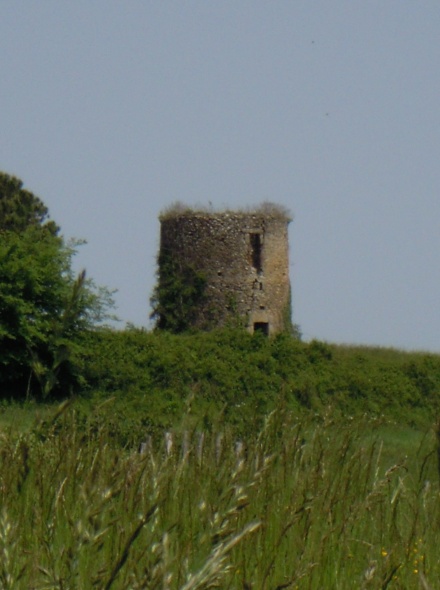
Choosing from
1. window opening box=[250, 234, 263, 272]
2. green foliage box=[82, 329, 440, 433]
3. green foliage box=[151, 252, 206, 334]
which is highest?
window opening box=[250, 234, 263, 272]

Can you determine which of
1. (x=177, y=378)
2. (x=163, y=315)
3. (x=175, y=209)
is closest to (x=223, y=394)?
(x=177, y=378)

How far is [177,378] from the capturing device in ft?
73.0

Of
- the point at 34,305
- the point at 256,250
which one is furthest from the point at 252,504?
the point at 256,250

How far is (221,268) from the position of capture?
109 feet

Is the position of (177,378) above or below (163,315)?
below

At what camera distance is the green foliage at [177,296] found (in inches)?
1275

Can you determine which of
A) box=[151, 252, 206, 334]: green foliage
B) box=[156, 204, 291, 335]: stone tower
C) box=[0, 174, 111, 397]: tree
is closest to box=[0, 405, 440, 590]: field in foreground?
box=[0, 174, 111, 397]: tree

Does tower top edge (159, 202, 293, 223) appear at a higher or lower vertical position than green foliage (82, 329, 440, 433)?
higher

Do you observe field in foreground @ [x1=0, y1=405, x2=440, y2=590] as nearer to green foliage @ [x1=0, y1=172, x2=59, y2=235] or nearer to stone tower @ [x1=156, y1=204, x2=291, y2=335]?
stone tower @ [x1=156, y1=204, x2=291, y2=335]

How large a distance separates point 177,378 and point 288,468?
19.0m

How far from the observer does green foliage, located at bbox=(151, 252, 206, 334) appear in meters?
32.4

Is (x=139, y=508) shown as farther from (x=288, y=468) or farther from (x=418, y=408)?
(x=418, y=408)

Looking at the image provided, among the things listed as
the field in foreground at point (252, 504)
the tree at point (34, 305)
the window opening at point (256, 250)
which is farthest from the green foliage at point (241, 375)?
the field in foreground at point (252, 504)

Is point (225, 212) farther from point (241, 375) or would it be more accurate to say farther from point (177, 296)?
point (241, 375)
